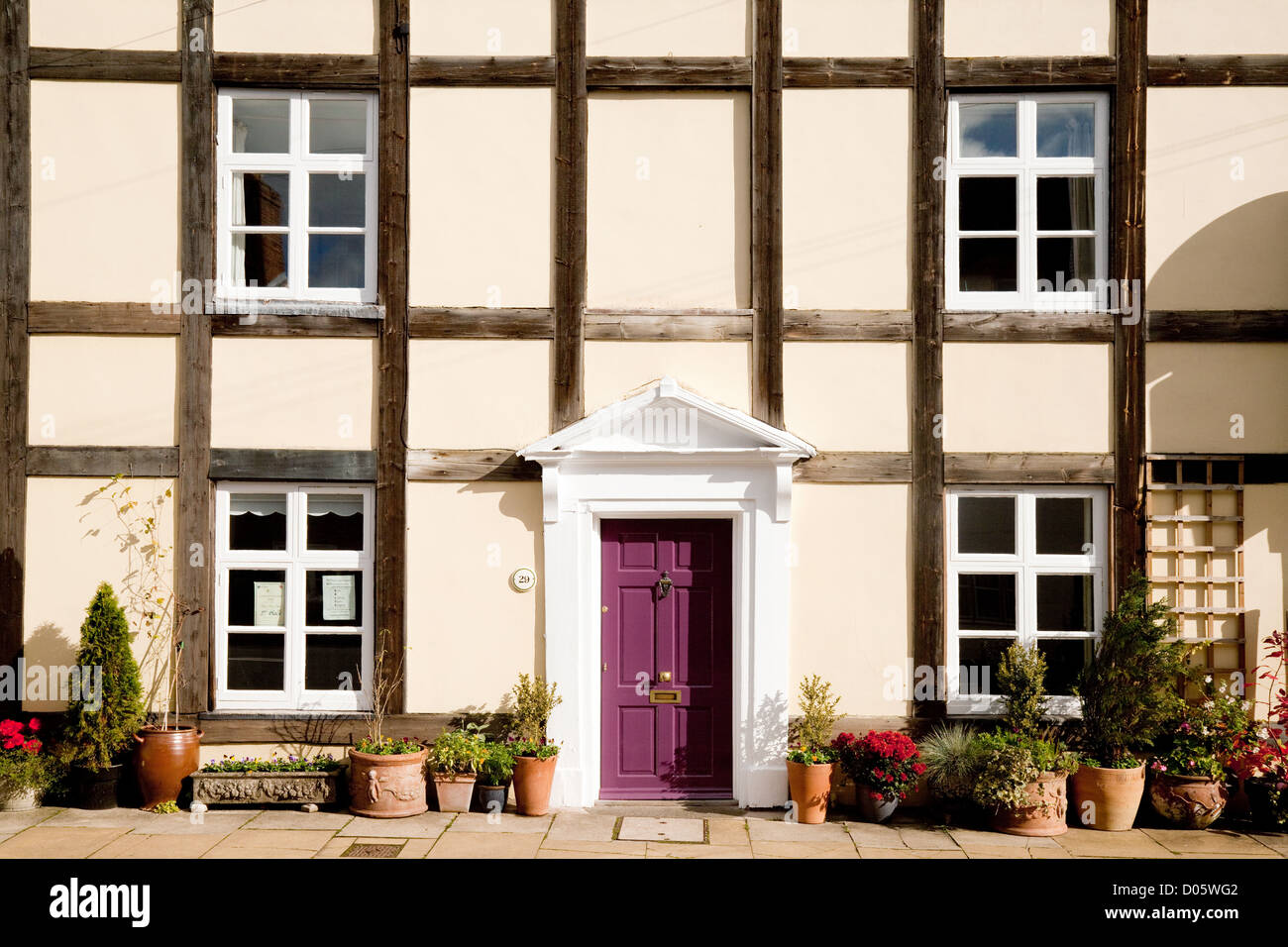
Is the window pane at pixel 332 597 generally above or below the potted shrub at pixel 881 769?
above

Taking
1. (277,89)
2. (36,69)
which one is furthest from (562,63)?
(36,69)

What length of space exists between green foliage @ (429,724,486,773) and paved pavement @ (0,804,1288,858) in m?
0.34

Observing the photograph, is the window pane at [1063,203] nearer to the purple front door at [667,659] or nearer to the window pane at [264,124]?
the purple front door at [667,659]

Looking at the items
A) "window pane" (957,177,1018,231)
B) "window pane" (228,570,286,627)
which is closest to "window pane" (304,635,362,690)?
"window pane" (228,570,286,627)

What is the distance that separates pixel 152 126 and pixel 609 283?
3.76 meters

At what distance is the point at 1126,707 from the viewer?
25.4 ft

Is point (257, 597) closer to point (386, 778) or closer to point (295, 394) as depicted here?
point (295, 394)

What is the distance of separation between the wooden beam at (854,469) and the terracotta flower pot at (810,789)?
2.12m

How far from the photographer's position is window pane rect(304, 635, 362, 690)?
851 cm

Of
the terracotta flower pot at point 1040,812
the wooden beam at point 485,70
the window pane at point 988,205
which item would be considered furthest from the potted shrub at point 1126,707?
the wooden beam at point 485,70

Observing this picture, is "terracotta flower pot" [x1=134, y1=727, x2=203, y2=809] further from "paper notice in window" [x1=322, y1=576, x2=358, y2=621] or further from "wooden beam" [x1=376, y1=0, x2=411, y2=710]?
"wooden beam" [x1=376, y1=0, x2=411, y2=710]

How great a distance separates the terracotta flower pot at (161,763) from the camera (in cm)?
802

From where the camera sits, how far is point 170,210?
8508mm

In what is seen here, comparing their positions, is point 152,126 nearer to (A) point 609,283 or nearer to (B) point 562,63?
(B) point 562,63
